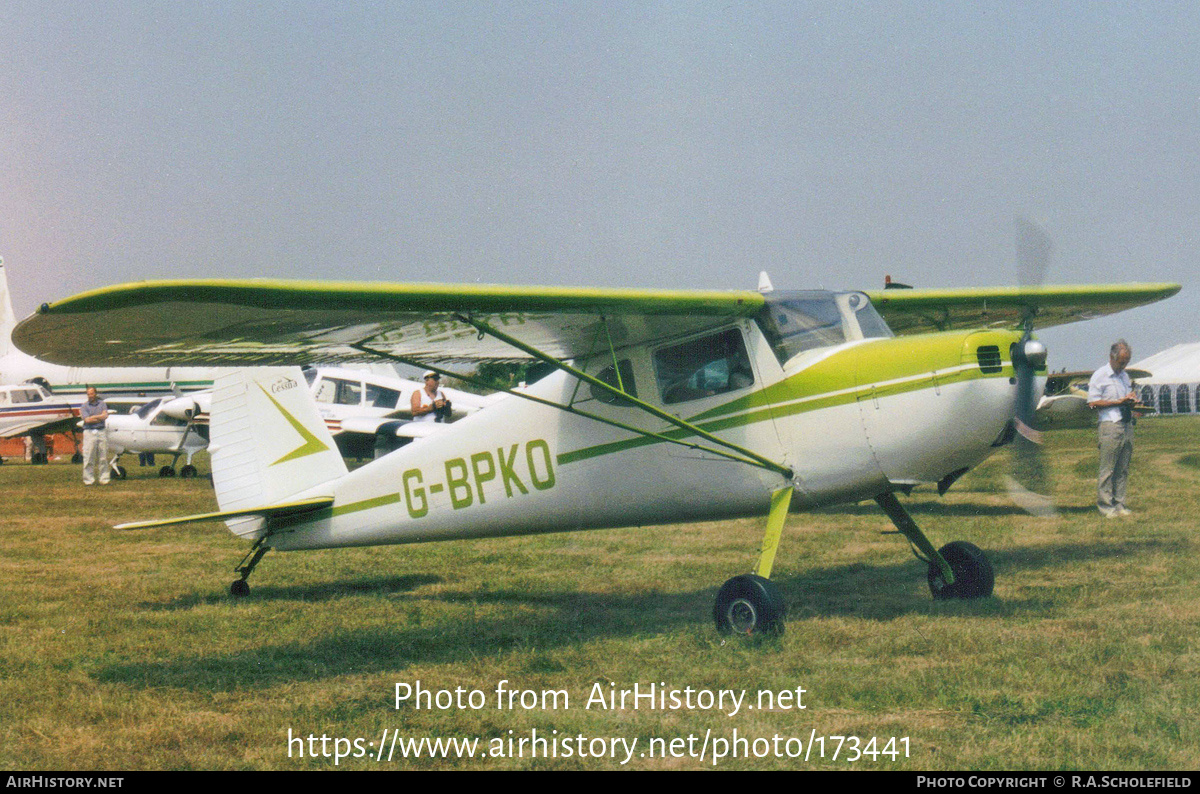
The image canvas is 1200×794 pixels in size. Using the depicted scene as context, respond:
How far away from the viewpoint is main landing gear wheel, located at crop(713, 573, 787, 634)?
5727mm

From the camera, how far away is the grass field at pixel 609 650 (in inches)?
162

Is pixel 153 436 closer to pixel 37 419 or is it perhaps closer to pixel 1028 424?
pixel 37 419

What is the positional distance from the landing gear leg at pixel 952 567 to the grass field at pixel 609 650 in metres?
0.14

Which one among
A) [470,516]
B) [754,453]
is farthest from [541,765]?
[470,516]

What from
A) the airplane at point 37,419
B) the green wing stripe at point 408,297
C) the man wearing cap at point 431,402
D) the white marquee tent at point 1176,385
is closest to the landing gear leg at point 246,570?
the green wing stripe at point 408,297

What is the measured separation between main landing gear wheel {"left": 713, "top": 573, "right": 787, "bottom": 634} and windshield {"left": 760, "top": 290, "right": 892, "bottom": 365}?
4.71 ft

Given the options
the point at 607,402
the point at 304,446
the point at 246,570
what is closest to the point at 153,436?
the point at 246,570

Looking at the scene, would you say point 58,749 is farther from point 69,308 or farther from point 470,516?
point 470,516

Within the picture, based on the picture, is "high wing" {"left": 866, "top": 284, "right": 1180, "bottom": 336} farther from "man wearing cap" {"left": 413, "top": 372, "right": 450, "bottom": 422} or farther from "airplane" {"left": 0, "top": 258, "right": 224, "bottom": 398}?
"airplane" {"left": 0, "top": 258, "right": 224, "bottom": 398}

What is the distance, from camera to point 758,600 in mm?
5750

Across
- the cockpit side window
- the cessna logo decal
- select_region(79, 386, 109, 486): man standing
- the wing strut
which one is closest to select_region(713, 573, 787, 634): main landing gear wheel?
the wing strut

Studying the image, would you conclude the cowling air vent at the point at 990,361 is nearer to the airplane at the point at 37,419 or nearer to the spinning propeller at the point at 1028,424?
the spinning propeller at the point at 1028,424

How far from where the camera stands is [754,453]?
6195mm

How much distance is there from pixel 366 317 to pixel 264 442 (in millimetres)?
2811
